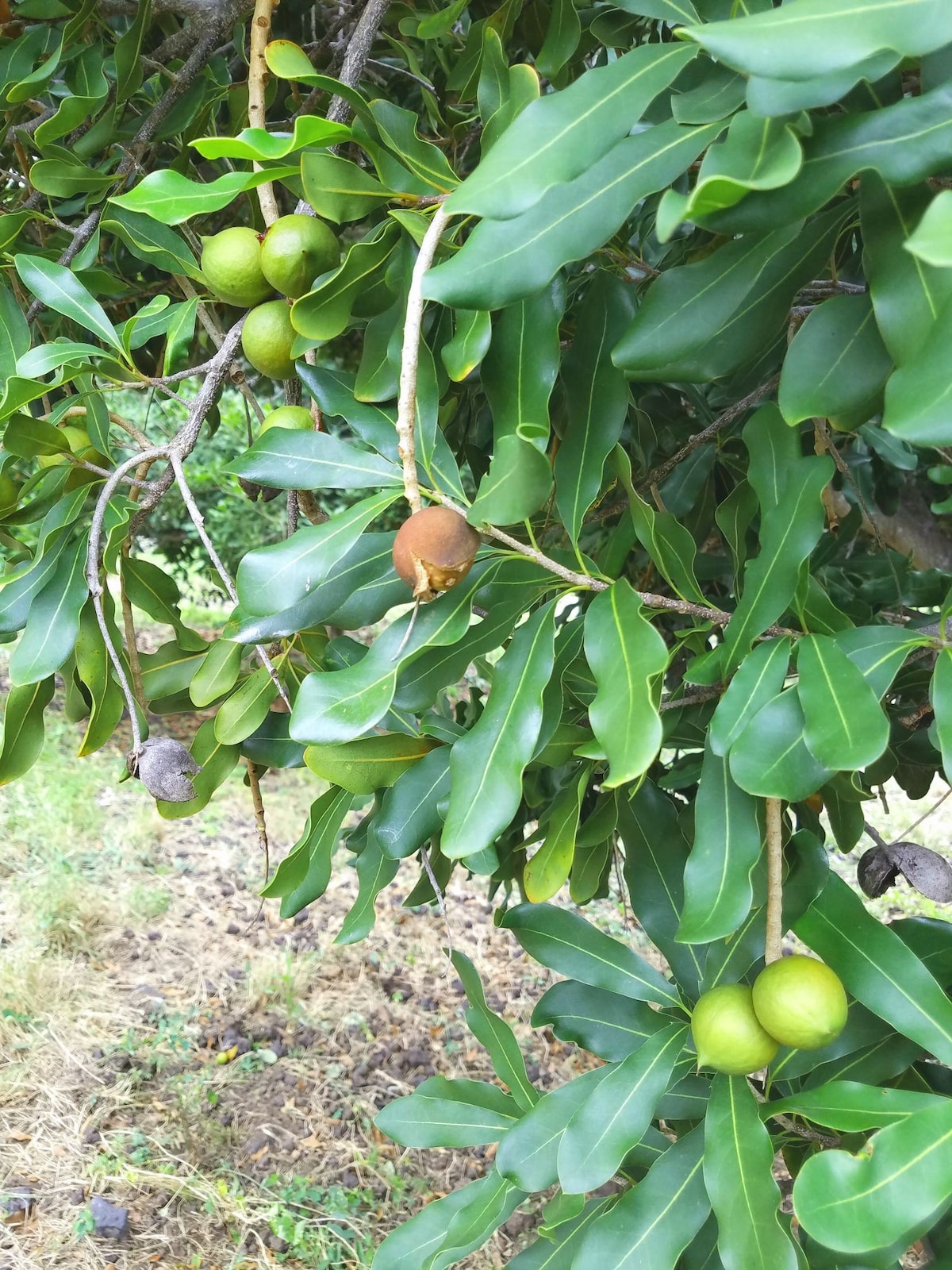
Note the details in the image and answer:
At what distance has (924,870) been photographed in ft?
2.43

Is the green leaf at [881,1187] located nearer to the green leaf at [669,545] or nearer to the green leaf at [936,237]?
the green leaf at [669,545]

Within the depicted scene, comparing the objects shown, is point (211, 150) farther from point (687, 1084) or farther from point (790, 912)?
point (687, 1084)

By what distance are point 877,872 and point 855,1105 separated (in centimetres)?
21

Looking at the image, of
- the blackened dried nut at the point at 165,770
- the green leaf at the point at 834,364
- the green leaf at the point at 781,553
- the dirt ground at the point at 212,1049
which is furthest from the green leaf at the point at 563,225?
the dirt ground at the point at 212,1049

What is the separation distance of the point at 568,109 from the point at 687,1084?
0.82 m

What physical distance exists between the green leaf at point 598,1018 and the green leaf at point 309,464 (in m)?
0.52

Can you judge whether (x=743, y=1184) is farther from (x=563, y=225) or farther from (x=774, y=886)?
(x=563, y=225)

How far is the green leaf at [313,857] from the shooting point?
825mm

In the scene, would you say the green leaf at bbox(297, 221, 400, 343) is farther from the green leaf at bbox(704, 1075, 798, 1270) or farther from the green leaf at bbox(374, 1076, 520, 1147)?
the green leaf at bbox(374, 1076, 520, 1147)

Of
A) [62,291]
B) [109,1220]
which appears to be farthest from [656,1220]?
[109,1220]

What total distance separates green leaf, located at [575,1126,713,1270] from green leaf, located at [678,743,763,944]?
32cm

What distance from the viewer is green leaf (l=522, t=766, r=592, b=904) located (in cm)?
70

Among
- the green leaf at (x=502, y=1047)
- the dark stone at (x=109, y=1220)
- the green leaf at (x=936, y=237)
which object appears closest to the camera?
the green leaf at (x=936, y=237)

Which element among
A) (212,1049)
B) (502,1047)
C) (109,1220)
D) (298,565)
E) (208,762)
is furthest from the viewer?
(212,1049)
